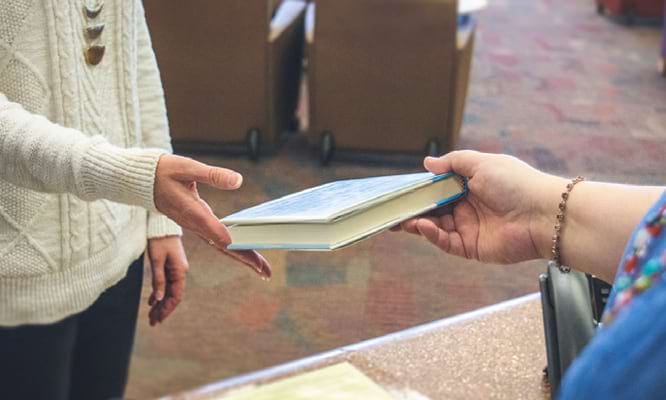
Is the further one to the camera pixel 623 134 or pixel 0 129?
pixel 623 134

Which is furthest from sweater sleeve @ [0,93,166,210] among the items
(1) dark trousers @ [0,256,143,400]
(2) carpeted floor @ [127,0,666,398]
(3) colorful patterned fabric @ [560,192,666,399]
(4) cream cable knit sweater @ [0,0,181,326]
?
(2) carpeted floor @ [127,0,666,398]

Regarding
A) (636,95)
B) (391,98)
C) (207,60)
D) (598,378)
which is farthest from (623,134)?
(598,378)

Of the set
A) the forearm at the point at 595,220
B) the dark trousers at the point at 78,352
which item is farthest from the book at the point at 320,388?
the dark trousers at the point at 78,352

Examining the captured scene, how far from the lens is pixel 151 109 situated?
→ 1.18 m

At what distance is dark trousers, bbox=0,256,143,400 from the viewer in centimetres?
106

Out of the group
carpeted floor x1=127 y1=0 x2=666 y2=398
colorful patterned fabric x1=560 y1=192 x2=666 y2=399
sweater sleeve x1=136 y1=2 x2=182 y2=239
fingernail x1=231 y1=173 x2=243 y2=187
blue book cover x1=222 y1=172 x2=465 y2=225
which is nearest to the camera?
colorful patterned fabric x1=560 y1=192 x2=666 y2=399

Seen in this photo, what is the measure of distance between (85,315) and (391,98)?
2281 mm

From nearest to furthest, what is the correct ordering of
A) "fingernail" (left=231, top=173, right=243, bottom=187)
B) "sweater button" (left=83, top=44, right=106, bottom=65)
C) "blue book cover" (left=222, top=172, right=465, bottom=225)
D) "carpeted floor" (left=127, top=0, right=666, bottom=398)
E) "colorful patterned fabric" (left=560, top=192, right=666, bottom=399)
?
"colorful patterned fabric" (left=560, top=192, right=666, bottom=399) < "blue book cover" (left=222, top=172, right=465, bottom=225) < "fingernail" (left=231, top=173, right=243, bottom=187) < "sweater button" (left=83, top=44, right=106, bottom=65) < "carpeted floor" (left=127, top=0, right=666, bottom=398)

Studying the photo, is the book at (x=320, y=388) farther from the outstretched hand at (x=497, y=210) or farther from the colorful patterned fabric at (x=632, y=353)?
the colorful patterned fabric at (x=632, y=353)

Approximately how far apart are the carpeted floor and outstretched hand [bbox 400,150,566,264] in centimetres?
94

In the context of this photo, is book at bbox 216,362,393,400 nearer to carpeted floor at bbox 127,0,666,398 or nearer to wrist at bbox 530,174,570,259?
wrist at bbox 530,174,570,259

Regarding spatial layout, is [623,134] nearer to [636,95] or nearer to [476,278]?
[636,95]

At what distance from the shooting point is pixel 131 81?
3.57ft

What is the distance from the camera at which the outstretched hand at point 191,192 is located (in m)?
0.83
